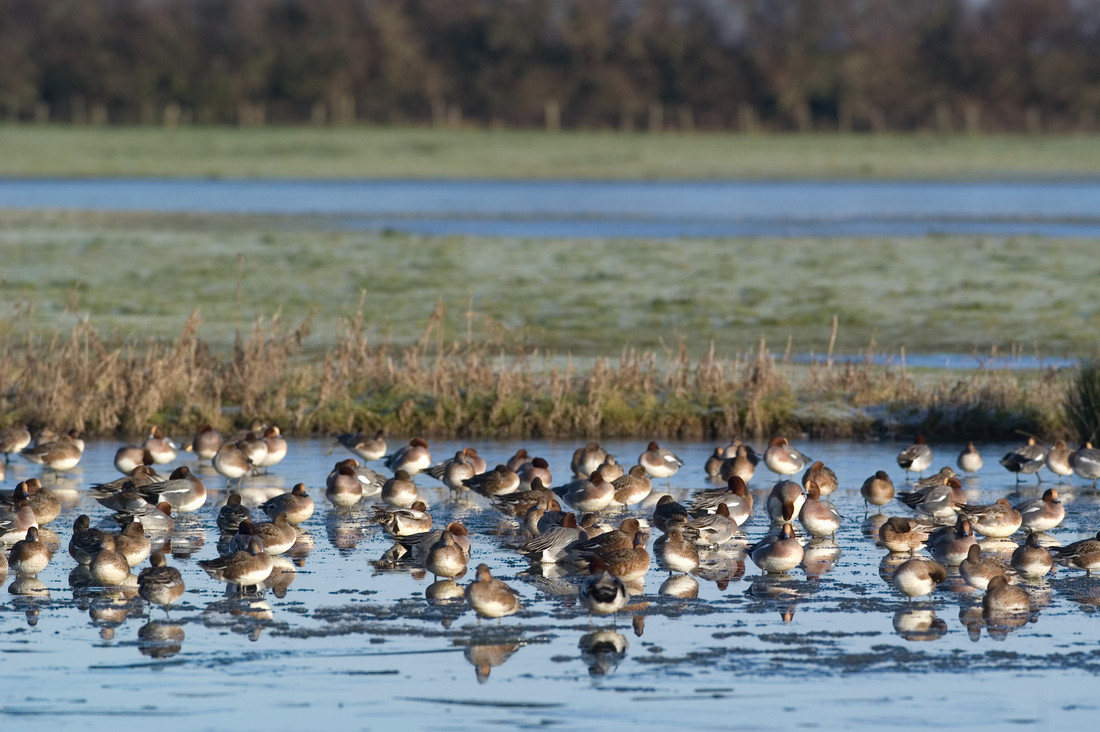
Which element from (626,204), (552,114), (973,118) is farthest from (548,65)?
(626,204)

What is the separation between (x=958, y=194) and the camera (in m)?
58.7

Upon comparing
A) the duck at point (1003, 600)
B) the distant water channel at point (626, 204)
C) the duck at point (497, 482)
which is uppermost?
the duck at point (1003, 600)

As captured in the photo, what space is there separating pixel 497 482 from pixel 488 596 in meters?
4.20

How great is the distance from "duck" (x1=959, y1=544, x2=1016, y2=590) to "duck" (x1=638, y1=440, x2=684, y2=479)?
4404mm

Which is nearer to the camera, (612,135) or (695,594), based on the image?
(695,594)

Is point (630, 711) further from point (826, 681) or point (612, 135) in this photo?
point (612, 135)

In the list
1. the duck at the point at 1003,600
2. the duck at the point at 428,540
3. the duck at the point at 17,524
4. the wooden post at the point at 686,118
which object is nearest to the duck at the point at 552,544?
the duck at the point at 428,540

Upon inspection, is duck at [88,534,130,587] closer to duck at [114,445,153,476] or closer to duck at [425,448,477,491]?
duck at [425,448,477,491]

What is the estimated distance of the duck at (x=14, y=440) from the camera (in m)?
16.9

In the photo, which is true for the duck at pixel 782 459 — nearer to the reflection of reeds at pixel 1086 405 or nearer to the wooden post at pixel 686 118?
the reflection of reeds at pixel 1086 405

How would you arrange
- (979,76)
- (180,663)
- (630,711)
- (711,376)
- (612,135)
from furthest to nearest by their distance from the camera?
(979,76), (612,135), (711,376), (180,663), (630,711)

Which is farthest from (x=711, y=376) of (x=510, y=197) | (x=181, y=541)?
(x=510, y=197)

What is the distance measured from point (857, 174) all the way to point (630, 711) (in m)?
60.7

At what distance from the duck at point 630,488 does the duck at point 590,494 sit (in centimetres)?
15
